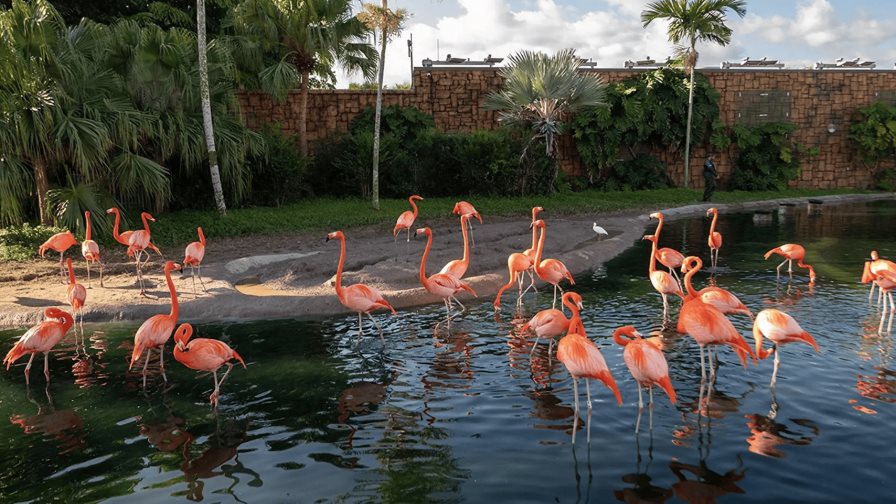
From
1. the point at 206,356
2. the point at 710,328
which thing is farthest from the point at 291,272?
the point at 710,328

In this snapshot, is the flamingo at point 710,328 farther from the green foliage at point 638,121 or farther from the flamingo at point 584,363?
the green foliage at point 638,121

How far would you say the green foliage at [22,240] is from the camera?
12094 mm

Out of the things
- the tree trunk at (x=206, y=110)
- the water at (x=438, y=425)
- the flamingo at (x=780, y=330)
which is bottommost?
the water at (x=438, y=425)

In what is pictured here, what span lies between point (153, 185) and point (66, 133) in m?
1.91

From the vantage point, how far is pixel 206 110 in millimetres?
14570

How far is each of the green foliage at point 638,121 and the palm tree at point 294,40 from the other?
8418 mm

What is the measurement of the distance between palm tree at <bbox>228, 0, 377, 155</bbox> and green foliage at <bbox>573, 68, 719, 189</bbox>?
8.42 meters

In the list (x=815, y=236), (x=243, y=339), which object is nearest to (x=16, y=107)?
(x=243, y=339)

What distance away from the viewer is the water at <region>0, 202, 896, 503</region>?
4539mm

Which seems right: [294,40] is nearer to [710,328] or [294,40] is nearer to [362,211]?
[362,211]

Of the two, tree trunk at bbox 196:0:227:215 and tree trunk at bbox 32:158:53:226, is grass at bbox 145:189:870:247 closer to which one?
tree trunk at bbox 196:0:227:215

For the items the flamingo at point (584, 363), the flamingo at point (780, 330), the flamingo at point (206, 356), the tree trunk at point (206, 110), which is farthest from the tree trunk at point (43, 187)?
the flamingo at point (780, 330)

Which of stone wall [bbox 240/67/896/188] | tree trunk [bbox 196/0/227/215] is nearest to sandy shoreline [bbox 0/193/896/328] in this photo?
tree trunk [bbox 196/0/227/215]

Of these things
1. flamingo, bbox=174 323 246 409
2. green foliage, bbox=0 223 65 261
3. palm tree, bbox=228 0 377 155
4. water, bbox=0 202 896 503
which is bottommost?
water, bbox=0 202 896 503
